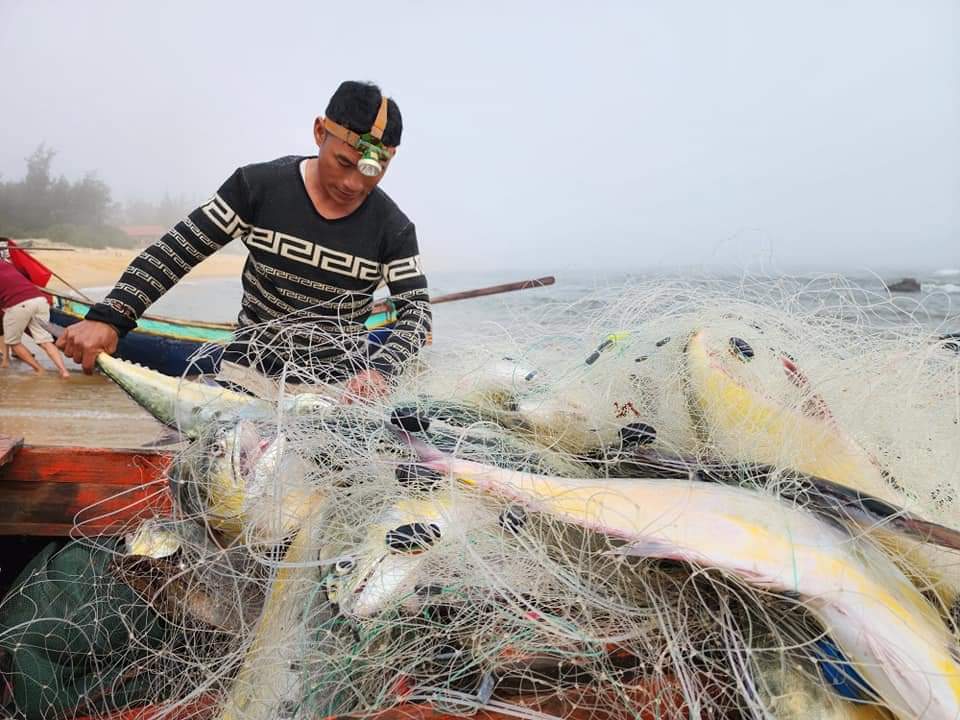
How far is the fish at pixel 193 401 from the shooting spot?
4.77ft

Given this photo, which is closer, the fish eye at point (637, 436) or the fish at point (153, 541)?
the fish eye at point (637, 436)

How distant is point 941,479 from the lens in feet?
4.28

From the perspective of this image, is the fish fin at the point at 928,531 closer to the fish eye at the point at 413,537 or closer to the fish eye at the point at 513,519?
the fish eye at the point at 513,519

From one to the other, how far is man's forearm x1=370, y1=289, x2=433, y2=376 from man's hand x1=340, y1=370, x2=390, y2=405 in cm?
8

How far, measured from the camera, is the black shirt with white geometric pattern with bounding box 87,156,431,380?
2.30 metres

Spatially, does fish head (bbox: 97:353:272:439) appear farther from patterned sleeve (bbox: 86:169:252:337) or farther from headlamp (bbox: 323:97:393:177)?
headlamp (bbox: 323:97:393:177)

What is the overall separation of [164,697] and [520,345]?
1301mm

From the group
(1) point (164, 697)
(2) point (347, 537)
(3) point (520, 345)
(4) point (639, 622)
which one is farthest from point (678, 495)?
(1) point (164, 697)

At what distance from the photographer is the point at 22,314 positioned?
23.1 feet

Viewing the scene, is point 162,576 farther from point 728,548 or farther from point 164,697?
point 728,548

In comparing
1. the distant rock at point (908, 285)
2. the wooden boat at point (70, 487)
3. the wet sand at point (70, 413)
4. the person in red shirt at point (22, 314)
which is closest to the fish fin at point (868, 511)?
the wooden boat at point (70, 487)

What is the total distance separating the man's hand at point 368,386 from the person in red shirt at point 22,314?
6.90 metres

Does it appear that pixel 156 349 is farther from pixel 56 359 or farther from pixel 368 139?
pixel 368 139

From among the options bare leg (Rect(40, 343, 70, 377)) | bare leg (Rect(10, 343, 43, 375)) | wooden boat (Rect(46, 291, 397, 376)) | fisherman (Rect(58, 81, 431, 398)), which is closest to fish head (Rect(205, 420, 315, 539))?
fisherman (Rect(58, 81, 431, 398))
